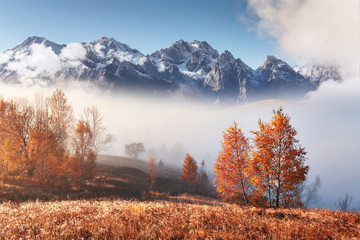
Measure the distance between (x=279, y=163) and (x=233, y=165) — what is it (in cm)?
521

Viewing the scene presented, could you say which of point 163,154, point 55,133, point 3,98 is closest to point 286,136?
point 55,133

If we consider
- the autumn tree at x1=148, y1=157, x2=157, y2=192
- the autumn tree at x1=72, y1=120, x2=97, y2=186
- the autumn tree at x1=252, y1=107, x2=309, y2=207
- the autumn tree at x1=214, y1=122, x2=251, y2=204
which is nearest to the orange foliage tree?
the autumn tree at x1=72, y1=120, x2=97, y2=186

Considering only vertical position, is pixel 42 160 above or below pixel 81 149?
below

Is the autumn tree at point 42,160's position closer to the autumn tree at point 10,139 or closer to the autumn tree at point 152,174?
the autumn tree at point 10,139

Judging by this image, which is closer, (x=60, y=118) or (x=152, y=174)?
(x=60, y=118)

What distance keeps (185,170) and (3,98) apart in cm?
4101

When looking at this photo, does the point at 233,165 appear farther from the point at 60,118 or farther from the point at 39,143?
the point at 60,118

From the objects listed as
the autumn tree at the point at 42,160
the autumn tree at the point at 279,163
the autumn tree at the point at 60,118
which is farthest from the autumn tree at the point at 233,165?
the autumn tree at the point at 60,118

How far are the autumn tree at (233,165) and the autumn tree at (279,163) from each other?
248 centimetres

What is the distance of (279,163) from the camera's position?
18609 mm

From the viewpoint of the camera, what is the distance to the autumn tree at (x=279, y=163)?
18.2 m

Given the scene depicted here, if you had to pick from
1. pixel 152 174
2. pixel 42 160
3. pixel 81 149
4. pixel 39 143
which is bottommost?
pixel 152 174

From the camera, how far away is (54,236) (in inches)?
157

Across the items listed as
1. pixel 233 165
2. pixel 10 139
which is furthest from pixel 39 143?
pixel 233 165
